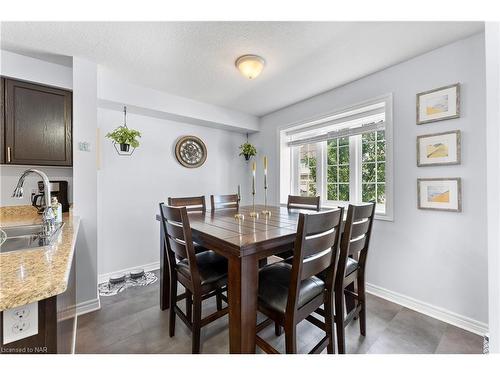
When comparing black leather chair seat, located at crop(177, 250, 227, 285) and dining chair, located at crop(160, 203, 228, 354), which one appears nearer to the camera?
dining chair, located at crop(160, 203, 228, 354)

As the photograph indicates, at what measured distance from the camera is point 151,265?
3018 mm

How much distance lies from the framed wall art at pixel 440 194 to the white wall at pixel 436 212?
1.8 inches

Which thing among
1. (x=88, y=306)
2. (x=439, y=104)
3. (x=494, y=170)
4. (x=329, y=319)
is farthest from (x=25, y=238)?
(x=439, y=104)

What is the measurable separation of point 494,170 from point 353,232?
734 mm

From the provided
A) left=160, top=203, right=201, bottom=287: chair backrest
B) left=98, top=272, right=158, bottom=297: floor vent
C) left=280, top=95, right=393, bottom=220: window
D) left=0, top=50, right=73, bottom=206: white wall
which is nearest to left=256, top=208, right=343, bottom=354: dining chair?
left=160, top=203, right=201, bottom=287: chair backrest

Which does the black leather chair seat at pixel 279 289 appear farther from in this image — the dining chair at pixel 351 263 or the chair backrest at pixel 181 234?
the chair backrest at pixel 181 234

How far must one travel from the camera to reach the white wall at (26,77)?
1.95 m

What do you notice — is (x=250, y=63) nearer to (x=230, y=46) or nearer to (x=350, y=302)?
(x=230, y=46)

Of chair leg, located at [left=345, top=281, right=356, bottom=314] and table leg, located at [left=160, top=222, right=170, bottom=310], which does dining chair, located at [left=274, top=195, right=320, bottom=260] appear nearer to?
chair leg, located at [left=345, top=281, right=356, bottom=314]

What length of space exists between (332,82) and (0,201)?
12.0 feet

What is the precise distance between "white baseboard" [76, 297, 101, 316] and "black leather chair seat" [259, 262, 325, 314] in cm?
170

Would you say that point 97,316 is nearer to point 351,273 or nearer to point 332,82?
point 351,273

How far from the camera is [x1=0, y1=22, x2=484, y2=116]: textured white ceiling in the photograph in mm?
1646
